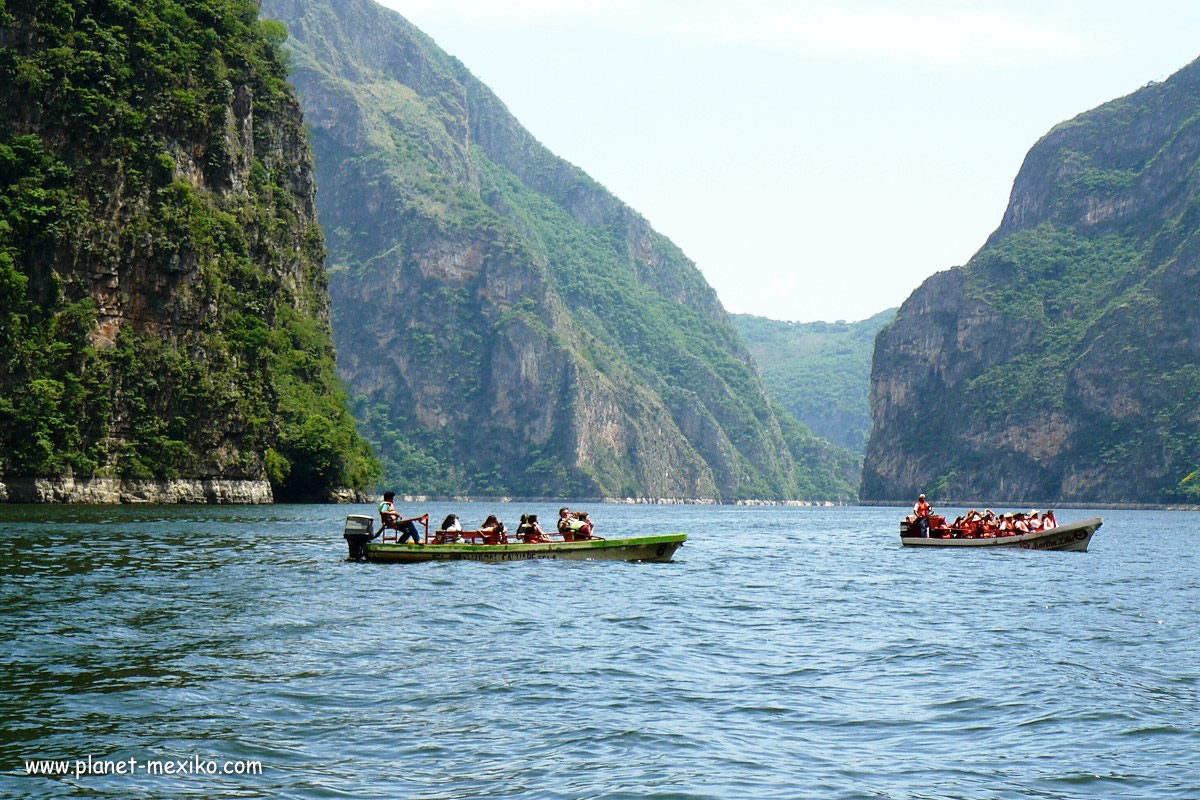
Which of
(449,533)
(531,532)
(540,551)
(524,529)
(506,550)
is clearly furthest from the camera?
(524,529)

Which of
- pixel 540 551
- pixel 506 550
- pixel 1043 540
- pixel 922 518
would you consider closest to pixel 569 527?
pixel 540 551

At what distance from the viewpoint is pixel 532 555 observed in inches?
2293

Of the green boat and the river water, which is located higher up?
the green boat

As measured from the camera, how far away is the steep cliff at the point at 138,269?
99875 millimetres

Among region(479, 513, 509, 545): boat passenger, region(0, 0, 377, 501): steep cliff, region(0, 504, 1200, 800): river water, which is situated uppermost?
region(0, 0, 377, 501): steep cliff

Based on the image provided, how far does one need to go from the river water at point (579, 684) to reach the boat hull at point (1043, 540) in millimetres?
22168

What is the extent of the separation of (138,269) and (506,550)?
65398 mm

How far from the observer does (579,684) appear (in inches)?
1064

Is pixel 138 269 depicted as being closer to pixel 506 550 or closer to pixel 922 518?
pixel 506 550

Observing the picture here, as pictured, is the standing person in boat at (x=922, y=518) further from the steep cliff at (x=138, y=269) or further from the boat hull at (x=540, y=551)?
the steep cliff at (x=138, y=269)

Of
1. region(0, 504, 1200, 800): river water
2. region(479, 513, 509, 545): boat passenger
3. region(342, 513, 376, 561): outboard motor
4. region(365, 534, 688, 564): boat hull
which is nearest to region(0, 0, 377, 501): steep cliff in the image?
region(342, 513, 376, 561): outboard motor

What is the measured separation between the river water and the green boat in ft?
11.2

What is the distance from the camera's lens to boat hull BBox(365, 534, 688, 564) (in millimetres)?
55375

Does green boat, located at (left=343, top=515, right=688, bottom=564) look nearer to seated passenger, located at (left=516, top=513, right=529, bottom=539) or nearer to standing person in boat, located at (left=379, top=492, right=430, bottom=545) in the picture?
seated passenger, located at (left=516, top=513, right=529, bottom=539)
